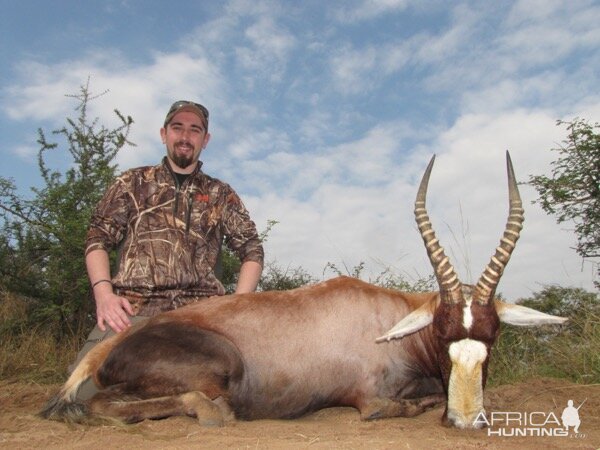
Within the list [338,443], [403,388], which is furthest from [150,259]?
[338,443]

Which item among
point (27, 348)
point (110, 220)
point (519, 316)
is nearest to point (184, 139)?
point (110, 220)

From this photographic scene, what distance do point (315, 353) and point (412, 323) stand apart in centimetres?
83

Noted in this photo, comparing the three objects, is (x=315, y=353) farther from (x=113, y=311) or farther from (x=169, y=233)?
(x=169, y=233)

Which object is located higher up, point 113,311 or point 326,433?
point 113,311

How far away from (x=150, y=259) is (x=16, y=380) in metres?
3.93

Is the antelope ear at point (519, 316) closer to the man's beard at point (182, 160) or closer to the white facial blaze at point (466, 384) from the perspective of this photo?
the white facial blaze at point (466, 384)

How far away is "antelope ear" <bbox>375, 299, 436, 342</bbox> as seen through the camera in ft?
16.5

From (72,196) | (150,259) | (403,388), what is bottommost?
(403,388)

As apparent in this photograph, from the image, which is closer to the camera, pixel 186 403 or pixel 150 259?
pixel 186 403

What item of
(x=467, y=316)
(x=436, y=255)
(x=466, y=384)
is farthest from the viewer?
(x=436, y=255)

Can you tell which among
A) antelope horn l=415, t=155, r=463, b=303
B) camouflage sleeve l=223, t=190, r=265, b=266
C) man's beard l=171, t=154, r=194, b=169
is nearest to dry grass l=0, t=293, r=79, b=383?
camouflage sleeve l=223, t=190, r=265, b=266

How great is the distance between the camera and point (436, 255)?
5.16 m

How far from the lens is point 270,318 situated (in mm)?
5320

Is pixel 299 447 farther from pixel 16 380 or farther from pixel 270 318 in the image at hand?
pixel 16 380
